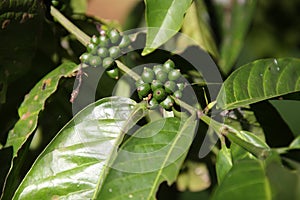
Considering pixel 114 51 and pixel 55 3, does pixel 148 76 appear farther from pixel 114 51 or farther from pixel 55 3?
pixel 55 3

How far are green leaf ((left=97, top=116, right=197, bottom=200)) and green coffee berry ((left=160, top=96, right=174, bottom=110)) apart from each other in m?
0.09

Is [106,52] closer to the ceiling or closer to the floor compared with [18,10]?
closer to the floor

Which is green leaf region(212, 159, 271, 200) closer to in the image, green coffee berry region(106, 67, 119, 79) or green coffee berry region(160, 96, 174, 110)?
green coffee berry region(160, 96, 174, 110)

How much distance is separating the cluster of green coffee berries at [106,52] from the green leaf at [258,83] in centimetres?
29

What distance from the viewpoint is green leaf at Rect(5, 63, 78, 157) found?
137 cm

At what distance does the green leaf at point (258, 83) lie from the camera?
125 cm

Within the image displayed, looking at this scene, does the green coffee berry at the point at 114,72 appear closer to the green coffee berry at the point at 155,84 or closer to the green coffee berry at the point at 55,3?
the green coffee berry at the point at 155,84

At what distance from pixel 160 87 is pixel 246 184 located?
1.35 feet

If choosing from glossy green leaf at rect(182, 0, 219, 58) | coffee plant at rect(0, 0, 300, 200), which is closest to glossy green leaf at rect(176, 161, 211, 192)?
coffee plant at rect(0, 0, 300, 200)

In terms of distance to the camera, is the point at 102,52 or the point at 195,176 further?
the point at 195,176

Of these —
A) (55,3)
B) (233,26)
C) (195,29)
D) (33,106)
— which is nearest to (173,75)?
(33,106)

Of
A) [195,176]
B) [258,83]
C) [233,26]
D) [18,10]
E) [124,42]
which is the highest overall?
[18,10]

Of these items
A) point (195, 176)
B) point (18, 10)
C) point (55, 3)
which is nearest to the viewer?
point (18, 10)

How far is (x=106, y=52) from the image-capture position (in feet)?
4.63
